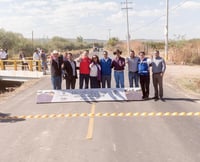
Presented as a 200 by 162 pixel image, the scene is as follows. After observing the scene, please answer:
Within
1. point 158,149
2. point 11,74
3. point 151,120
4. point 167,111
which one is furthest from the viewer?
point 11,74

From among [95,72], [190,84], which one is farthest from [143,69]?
[190,84]

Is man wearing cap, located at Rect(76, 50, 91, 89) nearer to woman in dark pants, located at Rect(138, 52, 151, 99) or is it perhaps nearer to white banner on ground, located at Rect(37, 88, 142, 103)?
white banner on ground, located at Rect(37, 88, 142, 103)

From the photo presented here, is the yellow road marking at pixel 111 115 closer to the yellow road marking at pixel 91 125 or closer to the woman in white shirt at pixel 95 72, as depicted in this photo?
the yellow road marking at pixel 91 125

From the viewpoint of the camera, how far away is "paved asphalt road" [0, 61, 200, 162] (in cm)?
717

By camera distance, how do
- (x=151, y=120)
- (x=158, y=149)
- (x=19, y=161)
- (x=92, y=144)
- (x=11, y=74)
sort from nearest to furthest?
(x=19, y=161), (x=158, y=149), (x=92, y=144), (x=151, y=120), (x=11, y=74)

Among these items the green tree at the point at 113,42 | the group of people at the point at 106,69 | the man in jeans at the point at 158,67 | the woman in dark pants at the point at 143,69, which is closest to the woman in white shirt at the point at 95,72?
the group of people at the point at 106,69

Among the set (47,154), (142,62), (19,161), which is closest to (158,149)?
(47,154)

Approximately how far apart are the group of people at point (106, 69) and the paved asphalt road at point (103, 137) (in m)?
1.44

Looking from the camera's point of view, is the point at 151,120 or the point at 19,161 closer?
the point at 19,161

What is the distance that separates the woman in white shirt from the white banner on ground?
1.17 ft

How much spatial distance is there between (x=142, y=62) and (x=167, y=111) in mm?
2466

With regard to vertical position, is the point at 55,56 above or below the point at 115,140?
above

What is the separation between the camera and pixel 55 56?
1383 cm

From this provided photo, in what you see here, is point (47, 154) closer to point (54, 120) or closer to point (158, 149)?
point (158, 149)
